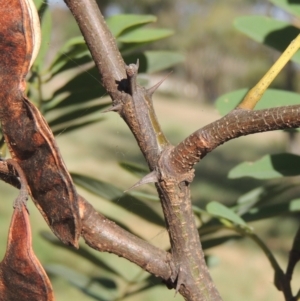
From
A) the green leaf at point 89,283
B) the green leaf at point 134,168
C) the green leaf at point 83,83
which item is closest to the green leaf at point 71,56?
the green leaf at point 83,83

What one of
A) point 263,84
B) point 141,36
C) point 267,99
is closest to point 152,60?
point 141,36

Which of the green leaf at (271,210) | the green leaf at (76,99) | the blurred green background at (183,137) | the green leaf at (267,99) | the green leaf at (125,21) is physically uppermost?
the blurred green background at (183,137)

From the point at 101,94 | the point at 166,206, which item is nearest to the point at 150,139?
the point at 166,206

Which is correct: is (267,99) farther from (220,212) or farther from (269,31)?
(220,212)

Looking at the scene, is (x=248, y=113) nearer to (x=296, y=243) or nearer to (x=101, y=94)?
(x=296, y=243)

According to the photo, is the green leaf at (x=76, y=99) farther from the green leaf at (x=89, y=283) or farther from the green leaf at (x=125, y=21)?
the green leaf at (x=89, y=283)

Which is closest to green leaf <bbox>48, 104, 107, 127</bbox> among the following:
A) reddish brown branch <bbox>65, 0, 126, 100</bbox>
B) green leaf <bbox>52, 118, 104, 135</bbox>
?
green leaf <bbox>52, 118, 104, 135</bbox>
